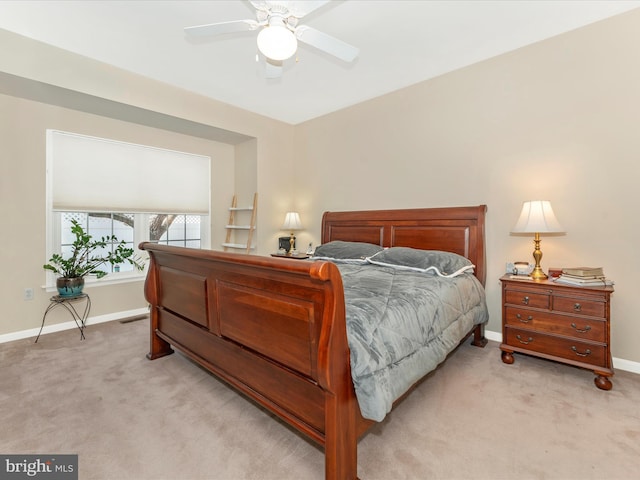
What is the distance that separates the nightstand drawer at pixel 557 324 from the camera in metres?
2.24

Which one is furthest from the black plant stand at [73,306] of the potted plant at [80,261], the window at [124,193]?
the window at [124,193]

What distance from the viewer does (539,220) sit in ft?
8.30

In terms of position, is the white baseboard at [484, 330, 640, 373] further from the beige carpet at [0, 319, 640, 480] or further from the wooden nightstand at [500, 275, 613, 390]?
the wooden nightstand at [500, 275, 613, 390]

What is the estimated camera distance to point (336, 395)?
4.24 ft

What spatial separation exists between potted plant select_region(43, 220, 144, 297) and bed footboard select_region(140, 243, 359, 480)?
1.60m

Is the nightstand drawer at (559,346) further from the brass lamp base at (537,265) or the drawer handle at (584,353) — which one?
the brass lamp base at (537,265)

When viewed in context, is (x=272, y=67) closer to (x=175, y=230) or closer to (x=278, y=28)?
(x=278, y=28)

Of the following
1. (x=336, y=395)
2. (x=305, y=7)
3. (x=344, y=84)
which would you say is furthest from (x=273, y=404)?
(x=344, y=84)

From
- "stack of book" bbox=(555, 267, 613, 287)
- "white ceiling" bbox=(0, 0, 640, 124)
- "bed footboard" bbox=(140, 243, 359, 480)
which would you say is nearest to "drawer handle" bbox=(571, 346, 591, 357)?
"stack of book" bbox=(555, 267, 613, 287)

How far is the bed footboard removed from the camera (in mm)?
1300

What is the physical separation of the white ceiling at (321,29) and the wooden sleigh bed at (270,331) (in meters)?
1.85

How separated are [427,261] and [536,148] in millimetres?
1451

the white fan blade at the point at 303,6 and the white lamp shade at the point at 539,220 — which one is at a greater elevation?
the white fan blade at the point at 303,6

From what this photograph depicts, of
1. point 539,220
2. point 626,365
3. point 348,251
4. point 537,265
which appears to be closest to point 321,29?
point 348,251
